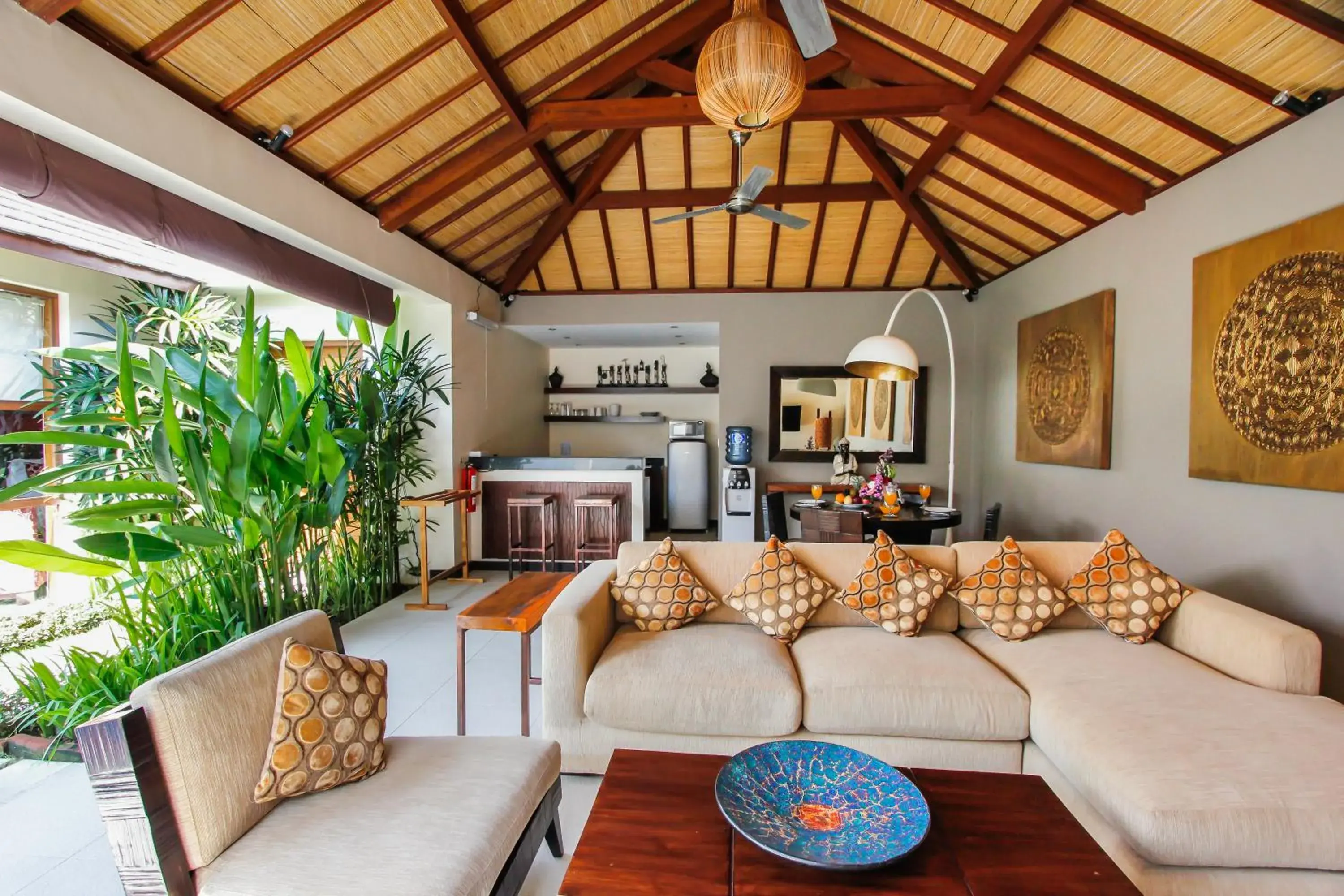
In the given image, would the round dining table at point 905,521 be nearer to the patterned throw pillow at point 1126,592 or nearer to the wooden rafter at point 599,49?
the patterned throw pillow at point 1126,592

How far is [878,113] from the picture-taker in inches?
141

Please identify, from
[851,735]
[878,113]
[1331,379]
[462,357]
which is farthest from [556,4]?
[1331,379]

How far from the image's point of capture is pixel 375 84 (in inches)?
123

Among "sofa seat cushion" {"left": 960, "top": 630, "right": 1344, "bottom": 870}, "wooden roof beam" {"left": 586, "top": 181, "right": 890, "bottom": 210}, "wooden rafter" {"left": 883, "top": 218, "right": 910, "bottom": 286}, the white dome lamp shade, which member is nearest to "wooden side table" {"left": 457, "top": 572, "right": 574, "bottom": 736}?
"sofa seat cushion" {"left": 960, "top": 630, "right": 1344, "bottom": 870}

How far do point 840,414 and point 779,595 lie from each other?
414 cm

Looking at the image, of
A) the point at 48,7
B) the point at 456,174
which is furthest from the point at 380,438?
the point at 48,7

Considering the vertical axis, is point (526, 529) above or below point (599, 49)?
below

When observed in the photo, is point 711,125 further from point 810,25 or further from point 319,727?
point 319,727

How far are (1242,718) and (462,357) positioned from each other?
5573mm

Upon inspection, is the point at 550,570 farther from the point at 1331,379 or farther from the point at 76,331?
the point at 1331,379

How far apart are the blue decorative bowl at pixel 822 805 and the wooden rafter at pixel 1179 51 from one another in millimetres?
3408

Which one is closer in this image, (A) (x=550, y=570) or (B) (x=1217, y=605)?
(B) (x=1217, y=605)

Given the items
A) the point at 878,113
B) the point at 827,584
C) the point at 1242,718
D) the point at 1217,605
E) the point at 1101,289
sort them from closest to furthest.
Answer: the point at 1242,718 < the point at 1217,605 < the point at 827,584 < the point at 878,113 < the point at 1101,289

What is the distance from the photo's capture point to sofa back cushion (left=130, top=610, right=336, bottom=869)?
117 cm
